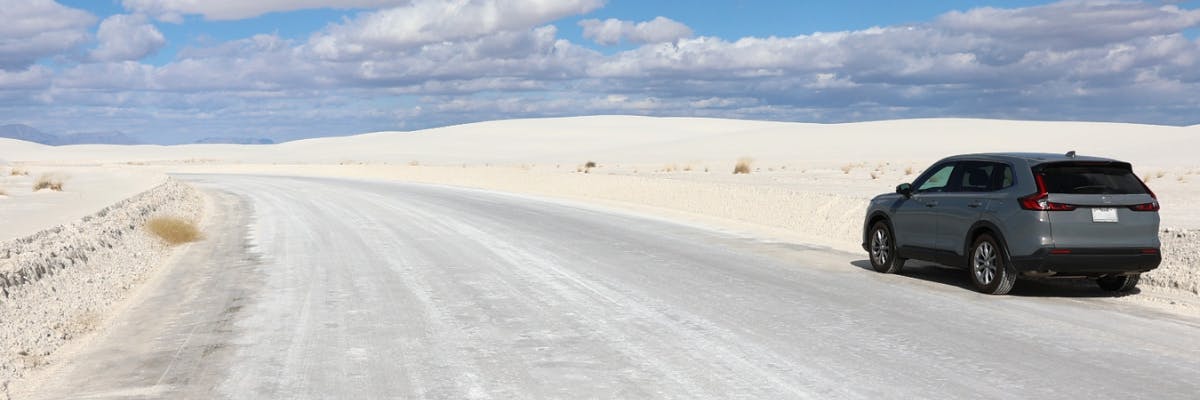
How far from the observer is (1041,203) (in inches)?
411

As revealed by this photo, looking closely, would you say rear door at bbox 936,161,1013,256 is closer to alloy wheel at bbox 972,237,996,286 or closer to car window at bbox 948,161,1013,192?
car window at bbox 948,161,1013,192

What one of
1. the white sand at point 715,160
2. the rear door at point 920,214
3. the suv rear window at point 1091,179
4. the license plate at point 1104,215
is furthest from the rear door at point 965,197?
the white sand at point 715,160

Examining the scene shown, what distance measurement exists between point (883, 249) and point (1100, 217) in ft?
10.4

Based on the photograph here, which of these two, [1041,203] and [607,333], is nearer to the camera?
[607,333]

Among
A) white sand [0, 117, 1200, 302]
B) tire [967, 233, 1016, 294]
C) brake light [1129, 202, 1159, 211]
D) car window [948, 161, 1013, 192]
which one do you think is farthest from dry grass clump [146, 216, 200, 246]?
brake light [1129, 202, 1159, 211]

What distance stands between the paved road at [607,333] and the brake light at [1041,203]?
965 millimetres

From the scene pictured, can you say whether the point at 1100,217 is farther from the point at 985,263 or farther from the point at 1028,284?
the point at 1028,284

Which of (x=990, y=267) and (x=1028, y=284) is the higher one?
(x=990, y=267)

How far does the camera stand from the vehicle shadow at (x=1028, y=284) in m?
11.3

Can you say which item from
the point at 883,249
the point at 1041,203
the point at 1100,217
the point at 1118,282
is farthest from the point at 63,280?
the point at 1118,282

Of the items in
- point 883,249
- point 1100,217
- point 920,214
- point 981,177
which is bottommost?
point 883,249

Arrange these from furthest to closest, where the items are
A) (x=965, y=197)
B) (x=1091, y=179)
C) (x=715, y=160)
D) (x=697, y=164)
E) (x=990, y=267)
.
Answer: (x=715, y=160)
(x=697, y=164)
(x=965, y=197)
(x=990, y=267)
(x=1091, y=179)

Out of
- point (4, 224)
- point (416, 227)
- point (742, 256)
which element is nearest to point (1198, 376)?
point (742, 256)

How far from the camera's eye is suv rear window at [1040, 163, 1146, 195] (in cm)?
1055
